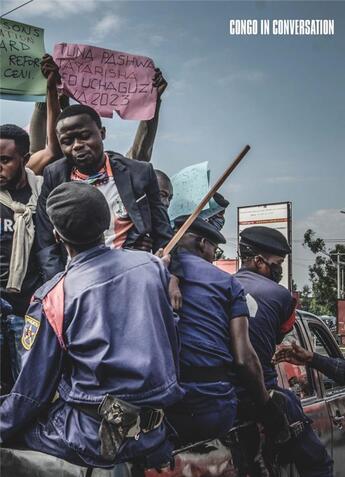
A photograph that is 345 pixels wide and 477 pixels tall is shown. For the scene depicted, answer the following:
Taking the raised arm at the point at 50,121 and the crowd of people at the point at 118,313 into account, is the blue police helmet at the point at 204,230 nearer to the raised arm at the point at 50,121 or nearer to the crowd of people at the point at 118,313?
the crowd of people at the point at 118,313

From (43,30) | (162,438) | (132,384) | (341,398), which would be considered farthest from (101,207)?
(341,398)

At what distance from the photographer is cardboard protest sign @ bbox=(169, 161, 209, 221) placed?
422 cm

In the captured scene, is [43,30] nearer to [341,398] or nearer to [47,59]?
[47,59]

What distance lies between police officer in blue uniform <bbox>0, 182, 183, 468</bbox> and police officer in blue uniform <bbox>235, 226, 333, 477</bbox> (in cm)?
125

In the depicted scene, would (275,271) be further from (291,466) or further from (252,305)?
(291,466)

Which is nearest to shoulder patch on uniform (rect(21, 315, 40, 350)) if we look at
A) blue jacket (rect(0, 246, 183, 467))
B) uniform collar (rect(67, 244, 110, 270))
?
blue jacket (rect(0, 246, 183, 467))

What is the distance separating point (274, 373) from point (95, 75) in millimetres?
1814

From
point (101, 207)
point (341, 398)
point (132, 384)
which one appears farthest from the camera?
point (341, 398)

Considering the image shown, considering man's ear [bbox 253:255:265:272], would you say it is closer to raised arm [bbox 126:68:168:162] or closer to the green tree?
raised arm [bbox 126:68:168:162]

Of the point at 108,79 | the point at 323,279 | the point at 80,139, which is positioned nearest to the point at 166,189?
the point at 108,79

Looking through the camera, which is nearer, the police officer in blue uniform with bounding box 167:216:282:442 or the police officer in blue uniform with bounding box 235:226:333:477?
the police officer in blue uniform with bounding box 167:216:282:442

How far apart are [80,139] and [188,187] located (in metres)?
1.38

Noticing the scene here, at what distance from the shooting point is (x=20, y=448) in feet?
7.36

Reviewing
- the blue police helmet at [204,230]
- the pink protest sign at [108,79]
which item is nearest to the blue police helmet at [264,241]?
the blue police helmet at [204,230]
